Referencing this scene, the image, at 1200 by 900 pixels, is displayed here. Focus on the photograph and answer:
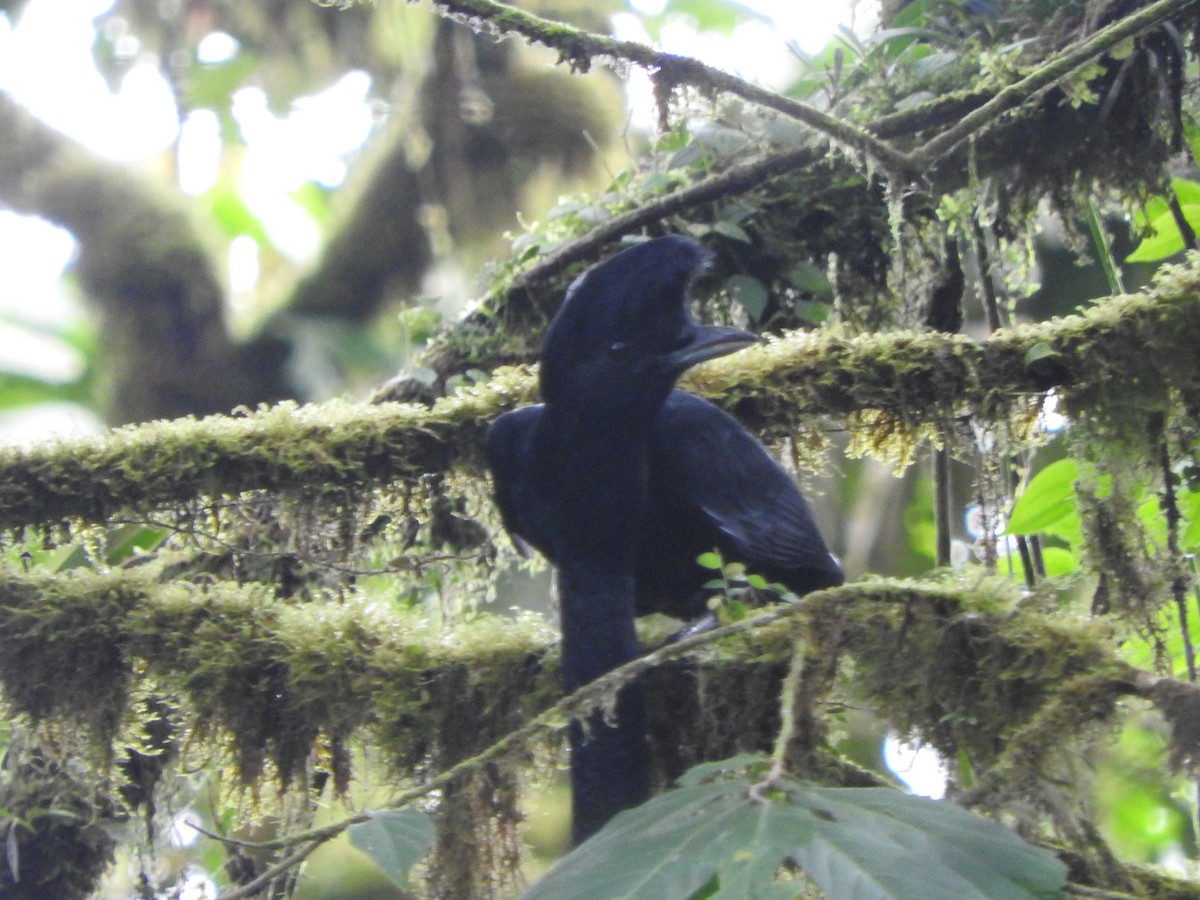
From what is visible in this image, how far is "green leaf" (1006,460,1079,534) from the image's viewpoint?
97.3 inches

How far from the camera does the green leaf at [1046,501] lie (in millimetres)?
2473

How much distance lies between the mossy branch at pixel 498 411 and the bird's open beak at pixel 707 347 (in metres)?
0.48

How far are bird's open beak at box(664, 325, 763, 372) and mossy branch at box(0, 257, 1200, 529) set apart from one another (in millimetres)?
482

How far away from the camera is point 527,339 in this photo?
10.9 ft

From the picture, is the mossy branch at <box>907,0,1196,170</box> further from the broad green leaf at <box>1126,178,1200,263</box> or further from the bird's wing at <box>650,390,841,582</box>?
the bird's wing at <box>650,390,841,582</box>

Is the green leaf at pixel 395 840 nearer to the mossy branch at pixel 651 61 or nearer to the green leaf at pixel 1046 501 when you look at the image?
the mossy branch at pixel 651 61

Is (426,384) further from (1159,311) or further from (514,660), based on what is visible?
(1159,311)

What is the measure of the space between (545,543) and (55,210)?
3795 mm

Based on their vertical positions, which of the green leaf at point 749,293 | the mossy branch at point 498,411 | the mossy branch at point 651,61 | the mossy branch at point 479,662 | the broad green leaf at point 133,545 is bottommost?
the mossy branch at point 479,662

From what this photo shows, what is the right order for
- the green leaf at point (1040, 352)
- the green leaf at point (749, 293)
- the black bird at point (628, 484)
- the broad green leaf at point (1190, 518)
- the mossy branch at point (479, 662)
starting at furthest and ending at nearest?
the green leaf at point (749, 293), the broad green leaf at point (1190, 518), the green leaf at point (1040, 352), the black bird at point (628, 484), the mossy branch at point (479, 662)

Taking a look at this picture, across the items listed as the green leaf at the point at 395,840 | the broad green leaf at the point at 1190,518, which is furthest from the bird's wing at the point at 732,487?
the green leaf at the point at 395,840

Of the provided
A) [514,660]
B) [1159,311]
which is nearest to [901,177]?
[1159,311]

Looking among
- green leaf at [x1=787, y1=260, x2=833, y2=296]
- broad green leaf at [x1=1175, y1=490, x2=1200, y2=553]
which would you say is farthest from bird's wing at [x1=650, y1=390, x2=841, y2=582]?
green leaf at [x1=787, y1=260, x2=833, y2=296]

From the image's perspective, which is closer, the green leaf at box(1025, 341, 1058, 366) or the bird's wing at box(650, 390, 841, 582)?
the bird's wing at box(650, 390, 841, 582)
